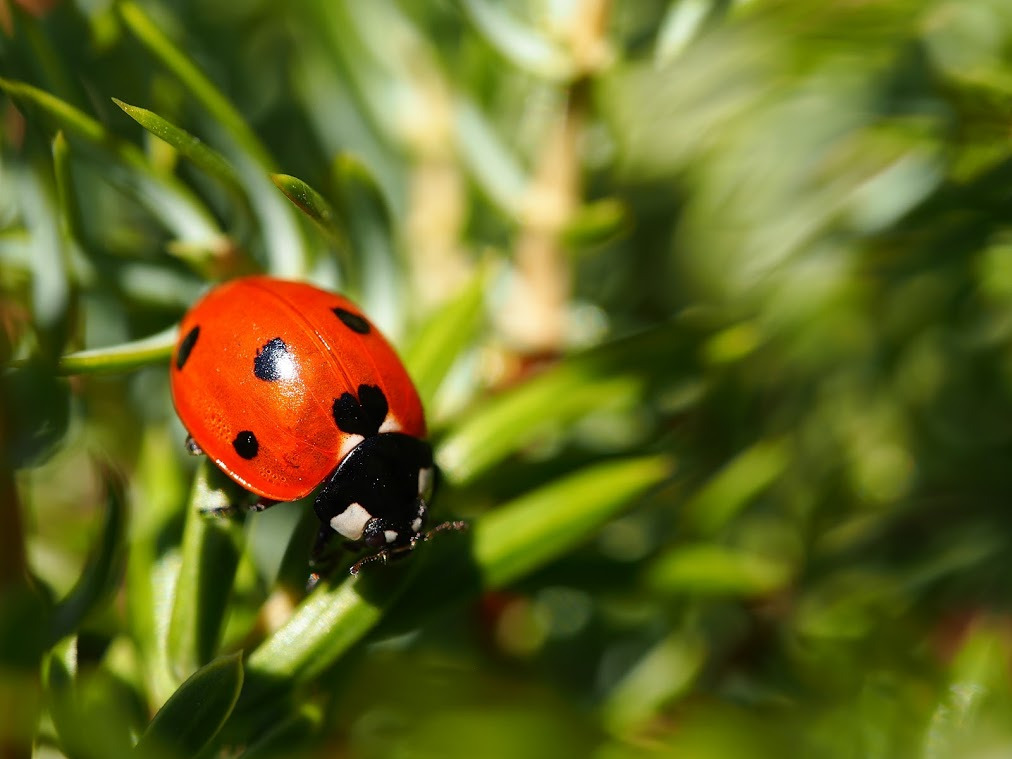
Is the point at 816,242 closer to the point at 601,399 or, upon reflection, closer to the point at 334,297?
the point at 601,399

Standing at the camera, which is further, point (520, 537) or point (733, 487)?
point (733, 487)

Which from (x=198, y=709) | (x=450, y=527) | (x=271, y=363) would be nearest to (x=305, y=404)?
(x=271, y=363)

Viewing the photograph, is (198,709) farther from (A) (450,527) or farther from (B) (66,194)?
(B) (66,194)

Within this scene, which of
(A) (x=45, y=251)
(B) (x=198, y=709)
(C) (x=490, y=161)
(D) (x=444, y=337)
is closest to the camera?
(B) (x=198, y=709)

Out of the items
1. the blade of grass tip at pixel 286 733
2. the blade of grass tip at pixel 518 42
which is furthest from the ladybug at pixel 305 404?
the blade of grass tip at pixel 518 42

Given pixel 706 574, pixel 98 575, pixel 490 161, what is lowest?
pixel 706 574

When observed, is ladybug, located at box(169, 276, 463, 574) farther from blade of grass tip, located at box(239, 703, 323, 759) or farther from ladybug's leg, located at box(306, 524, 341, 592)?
blade of grass tip, located at box(239, 703, 323, 759)

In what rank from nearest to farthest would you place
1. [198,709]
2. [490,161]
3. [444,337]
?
[198,709], [444,337], [490,161]

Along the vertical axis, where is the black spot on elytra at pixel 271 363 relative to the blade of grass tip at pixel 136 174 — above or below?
below

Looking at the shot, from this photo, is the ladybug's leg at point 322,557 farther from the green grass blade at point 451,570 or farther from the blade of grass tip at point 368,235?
the blade of grass tip at point 368,235
